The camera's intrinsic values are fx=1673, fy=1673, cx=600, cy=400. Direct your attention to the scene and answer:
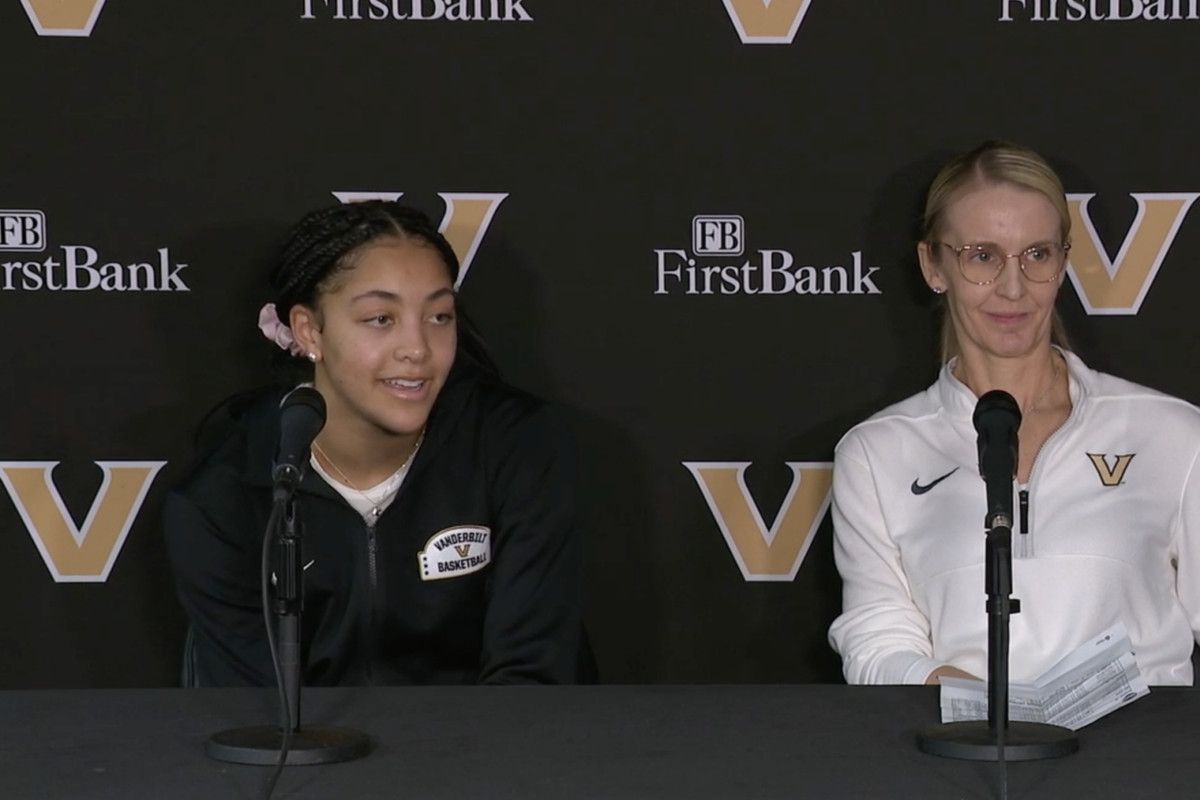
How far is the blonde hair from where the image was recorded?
261 centimetres

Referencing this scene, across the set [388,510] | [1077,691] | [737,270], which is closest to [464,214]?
[737,270]

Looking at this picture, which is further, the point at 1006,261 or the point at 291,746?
the point at 1006,261

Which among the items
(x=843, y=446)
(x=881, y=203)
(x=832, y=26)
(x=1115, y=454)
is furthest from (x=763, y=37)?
(x=1115, y=454)

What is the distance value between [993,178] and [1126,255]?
0.43 meters

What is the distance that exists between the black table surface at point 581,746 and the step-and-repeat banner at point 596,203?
98 centimetres

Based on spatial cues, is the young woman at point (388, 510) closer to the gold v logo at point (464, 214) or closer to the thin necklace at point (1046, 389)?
the gold v logo at point (464, 214)

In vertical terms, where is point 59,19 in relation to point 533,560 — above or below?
above

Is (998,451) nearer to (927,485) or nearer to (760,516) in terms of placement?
(927,485)

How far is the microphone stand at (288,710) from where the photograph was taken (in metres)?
1.66

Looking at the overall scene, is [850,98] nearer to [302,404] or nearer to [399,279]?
[399,279]

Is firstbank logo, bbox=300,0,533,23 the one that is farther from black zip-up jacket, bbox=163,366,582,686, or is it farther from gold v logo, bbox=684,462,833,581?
gold v logo, bbox=684,462,833,581

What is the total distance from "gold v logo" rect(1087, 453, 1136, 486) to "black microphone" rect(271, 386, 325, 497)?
4.35ft

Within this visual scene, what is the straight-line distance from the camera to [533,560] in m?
2.59

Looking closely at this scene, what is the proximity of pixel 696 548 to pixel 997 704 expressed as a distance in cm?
137
